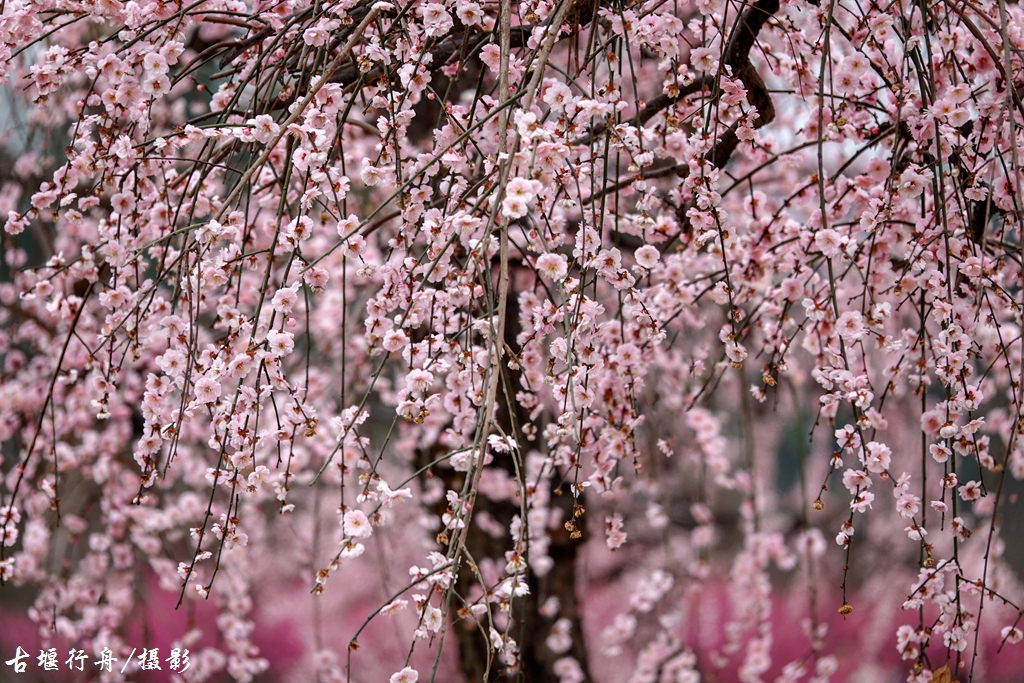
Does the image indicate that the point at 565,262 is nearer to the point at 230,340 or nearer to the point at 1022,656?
the point at 230,340

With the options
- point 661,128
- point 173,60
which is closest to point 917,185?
point 661,128

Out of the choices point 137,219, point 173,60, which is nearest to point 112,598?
point 137,219

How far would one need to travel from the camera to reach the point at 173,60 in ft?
4.32

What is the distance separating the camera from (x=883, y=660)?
180 inches

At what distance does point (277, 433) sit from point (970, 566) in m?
4.23

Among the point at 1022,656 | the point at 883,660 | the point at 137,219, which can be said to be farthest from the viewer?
the point at 883,660

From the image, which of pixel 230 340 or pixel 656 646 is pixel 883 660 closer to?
pixel 656 646

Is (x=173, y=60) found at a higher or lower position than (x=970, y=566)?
lower

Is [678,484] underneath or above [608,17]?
above

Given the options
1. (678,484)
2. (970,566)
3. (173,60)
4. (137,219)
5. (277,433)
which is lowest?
(277,433)

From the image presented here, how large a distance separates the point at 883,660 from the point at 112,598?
3608mm

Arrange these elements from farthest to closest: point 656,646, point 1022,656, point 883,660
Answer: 1. point 883,660
2. point 1022,656
3. point 656,646

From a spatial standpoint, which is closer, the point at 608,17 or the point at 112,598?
the point at 608,17

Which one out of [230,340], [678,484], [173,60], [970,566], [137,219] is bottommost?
[230,340]
